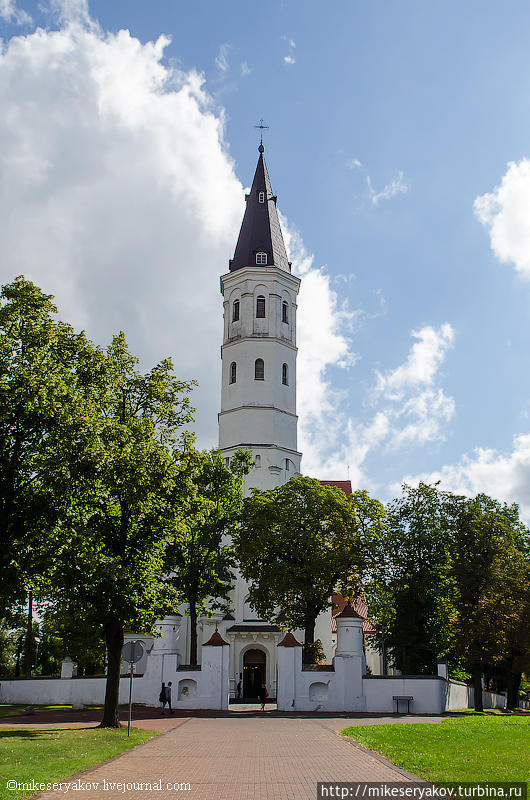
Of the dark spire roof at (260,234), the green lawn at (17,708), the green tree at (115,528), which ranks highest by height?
the dark spire roof at (260,234)

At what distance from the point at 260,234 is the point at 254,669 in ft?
115

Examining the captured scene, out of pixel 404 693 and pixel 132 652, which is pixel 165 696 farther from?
pixel 132 652

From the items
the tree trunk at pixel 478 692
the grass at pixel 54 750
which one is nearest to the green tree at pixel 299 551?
the tree trunk at pixel 478 692

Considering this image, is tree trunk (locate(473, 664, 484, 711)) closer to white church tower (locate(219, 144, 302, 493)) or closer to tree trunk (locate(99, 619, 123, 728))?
white church tower (locate(219, 144, 302, 493))

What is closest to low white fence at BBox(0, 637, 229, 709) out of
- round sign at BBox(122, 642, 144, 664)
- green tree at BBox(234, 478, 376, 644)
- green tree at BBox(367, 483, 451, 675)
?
green tree at BBox(234, 478, 376, 644)

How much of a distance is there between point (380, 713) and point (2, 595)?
19911 millimetres

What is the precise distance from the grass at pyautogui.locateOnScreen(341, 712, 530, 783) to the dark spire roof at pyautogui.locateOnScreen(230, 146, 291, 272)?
4537cm

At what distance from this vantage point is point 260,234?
6288cm

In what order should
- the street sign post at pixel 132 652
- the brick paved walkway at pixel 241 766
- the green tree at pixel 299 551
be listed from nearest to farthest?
the brick paved walkway at pixel 241 766
the street sign post at pixel 132 652
the green tree at pixel 299 551

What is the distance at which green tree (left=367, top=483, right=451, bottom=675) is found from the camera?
40.3 metres

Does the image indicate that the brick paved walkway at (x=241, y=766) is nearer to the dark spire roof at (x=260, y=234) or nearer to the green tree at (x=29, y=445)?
the green tree at (x=29, y=445)

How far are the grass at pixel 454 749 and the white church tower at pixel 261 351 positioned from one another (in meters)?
33.7

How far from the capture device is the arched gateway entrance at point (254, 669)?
49.0 metres

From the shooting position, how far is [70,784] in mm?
11578
